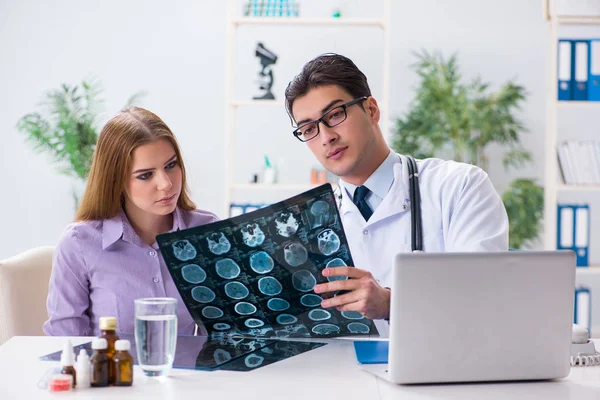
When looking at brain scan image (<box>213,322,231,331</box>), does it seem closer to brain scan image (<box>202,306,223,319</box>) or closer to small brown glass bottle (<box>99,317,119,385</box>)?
brain scan image (<box>202,306,223,319</box>)

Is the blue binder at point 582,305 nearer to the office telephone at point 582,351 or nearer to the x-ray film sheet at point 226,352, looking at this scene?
the office telephone at point 582,351

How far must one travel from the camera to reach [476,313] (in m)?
1.25

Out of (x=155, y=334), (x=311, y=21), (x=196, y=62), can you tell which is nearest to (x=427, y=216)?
(x=155, y=334)

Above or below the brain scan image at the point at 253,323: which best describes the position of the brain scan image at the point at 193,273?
above

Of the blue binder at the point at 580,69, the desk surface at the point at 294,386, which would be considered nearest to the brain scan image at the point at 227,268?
the desk surface at the point at 294,386

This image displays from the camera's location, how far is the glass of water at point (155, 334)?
50.7 inches

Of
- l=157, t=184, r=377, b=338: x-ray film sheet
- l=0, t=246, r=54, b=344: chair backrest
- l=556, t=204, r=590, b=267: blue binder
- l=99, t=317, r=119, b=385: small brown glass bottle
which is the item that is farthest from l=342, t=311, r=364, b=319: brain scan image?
l=556, t=204, r=590, b=267: blue binder

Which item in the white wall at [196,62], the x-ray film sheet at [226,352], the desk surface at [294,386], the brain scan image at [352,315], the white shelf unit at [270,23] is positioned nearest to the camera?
the desk surface at [294,386]

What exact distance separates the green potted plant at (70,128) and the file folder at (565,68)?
8.07ft

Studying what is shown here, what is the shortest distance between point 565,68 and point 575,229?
838 millimetres

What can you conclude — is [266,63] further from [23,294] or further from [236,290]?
[236,290]

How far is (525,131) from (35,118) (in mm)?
3123

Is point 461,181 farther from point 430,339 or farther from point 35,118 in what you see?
point 35,118

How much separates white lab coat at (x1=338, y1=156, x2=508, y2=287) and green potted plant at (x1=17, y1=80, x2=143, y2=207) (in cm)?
269
